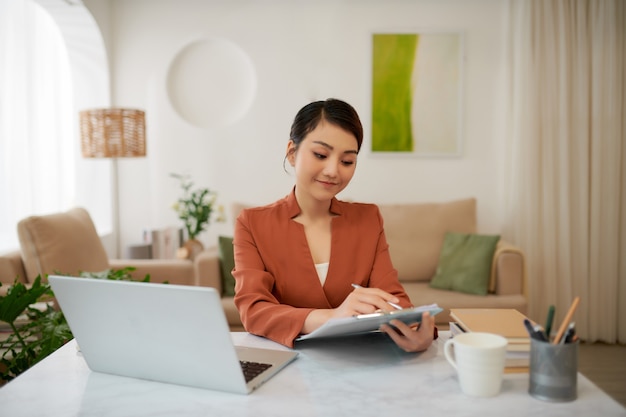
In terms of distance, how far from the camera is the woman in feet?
5.00

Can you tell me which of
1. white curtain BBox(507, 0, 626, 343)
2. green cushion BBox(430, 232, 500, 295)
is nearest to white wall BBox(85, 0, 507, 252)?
white curtain BBox(507, 0, 626, 343)

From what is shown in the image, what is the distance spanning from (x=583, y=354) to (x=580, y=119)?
1528mm

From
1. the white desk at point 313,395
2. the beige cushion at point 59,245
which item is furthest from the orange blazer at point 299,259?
the beige cushion at point 59,245

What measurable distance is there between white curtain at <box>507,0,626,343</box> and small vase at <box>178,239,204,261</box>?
2.15 m

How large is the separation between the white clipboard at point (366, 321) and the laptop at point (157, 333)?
0.12m

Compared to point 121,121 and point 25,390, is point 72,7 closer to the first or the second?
point 121,121

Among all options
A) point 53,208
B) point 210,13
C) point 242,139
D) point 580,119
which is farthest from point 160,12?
point 580,119

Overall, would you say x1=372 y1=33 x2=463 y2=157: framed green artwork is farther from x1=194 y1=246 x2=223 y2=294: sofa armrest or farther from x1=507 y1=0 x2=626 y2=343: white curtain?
x1=194 y1=246 x2=223 y2=294: sofa armrest

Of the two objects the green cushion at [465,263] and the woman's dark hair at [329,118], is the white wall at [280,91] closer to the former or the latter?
the green cushion at [465,263]

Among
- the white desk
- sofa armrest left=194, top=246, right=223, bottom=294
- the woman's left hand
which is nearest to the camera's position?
the white desk

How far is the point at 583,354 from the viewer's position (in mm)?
3816

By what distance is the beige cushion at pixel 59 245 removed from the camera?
8.84 ft

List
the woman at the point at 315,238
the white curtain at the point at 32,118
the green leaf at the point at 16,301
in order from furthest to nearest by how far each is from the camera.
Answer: the white curtain at the point at 32,118, the green leaf at the point at 16,301, the woman at the point at 315,238

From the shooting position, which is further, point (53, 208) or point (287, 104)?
point (287, 104)
